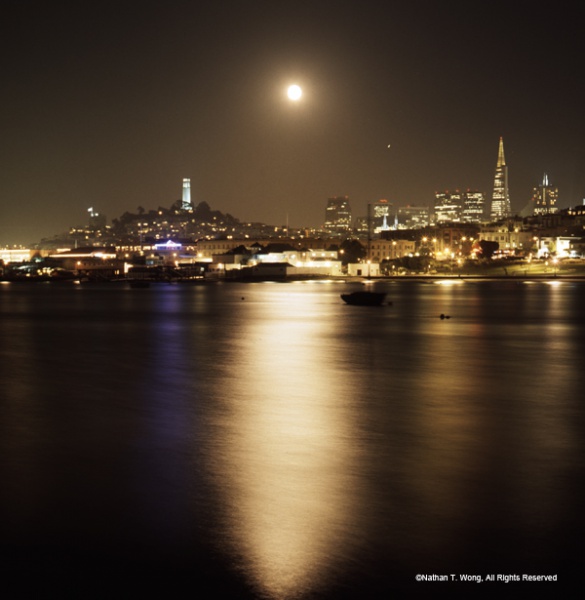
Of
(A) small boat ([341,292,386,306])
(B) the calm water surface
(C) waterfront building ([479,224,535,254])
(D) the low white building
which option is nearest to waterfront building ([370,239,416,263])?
(C) waterfront building ([479,224,535,254])

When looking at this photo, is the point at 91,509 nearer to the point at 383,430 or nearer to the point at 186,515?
the point at 186,515

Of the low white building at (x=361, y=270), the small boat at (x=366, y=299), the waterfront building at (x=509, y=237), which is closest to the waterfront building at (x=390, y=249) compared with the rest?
the waterfront building at (x=509, y=237)

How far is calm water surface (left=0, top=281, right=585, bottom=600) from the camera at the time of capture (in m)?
5.43

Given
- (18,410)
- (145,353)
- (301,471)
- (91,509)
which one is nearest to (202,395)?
(18,410)

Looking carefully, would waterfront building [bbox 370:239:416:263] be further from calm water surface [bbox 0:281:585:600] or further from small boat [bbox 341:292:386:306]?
calm water surface [bbox 0:281:585:600]

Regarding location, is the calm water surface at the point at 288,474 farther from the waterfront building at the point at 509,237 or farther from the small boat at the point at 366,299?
the waterfront building at the point at 509,237

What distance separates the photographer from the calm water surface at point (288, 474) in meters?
5.43

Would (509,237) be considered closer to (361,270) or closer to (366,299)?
A: (361,270)

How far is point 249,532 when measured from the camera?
6.05 meters

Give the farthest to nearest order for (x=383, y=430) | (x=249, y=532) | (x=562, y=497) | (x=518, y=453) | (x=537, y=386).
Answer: (x=537, y=386), (x=383, y=430), (x=518, y=453), (x=562, y=497), (x=249, y=532)

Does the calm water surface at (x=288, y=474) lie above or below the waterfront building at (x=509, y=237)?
below

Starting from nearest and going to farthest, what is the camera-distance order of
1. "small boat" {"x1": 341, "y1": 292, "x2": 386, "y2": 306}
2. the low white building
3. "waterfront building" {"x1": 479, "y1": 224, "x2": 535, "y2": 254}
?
"small boat" {"x1": 341, "y1": 292, "x2": 386, "y2": 306} → the low white building → "waterfront building" {"x1": 479, "y1": 224, "x2": 535, "y2": 254}

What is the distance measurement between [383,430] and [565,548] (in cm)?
477

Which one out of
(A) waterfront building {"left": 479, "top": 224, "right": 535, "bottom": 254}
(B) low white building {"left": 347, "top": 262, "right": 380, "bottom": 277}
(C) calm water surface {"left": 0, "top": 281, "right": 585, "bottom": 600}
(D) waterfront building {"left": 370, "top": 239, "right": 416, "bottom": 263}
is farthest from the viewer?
(A) waterfront building {"left": 479, "top": 224, "right": 535, "bottom": 254}
